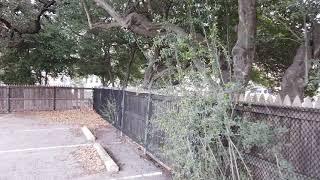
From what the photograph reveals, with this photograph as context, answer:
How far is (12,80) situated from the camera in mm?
19922

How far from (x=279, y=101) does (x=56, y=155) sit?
5442 mm

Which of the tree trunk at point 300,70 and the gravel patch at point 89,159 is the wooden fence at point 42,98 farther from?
the tree trunk at point 300,70

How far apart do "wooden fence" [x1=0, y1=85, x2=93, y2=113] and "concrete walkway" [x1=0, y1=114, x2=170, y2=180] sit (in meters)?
5.91

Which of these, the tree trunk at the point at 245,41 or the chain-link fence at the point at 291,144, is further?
the tree trunk at the point at 245,41

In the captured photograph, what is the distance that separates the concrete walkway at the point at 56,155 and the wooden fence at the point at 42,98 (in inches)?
233

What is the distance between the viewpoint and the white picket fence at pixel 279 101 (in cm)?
366

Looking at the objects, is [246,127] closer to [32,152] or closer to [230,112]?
[230,112]

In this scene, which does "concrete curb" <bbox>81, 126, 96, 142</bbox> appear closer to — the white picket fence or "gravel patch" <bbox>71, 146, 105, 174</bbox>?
"gravel patch" <bbox>71, 146, 105, 174</bbox>

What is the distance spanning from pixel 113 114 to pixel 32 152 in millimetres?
4445

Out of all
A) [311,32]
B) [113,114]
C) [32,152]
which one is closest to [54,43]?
[113,114]

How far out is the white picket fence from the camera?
12.0ft

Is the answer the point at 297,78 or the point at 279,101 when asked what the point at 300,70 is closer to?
the point at 297,78

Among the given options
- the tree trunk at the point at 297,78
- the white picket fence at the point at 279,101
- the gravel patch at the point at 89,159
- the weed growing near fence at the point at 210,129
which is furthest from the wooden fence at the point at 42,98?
the white picket fence at the point at 279,101

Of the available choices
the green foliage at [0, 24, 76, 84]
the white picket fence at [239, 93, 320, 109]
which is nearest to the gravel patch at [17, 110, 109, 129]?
the green foliage at [0, 24, 76, 84]
